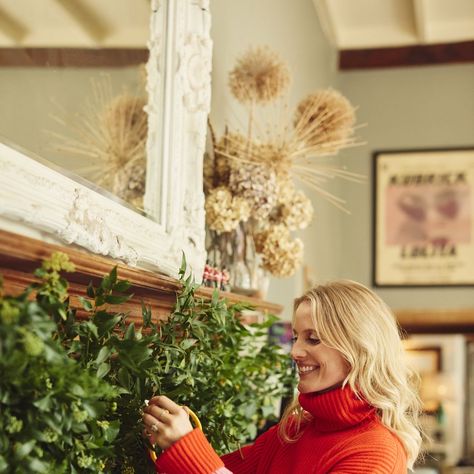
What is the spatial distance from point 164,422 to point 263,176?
1.07 metres

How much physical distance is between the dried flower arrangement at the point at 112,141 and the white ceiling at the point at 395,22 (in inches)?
150

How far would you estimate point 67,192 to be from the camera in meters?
1.62

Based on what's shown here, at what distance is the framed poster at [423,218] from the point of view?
6.25m

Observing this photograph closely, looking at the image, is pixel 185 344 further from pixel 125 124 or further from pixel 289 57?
pixel 289 57

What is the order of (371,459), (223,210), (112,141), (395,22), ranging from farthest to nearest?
(395,22) → (223,210) → (112,141) → (371,459)

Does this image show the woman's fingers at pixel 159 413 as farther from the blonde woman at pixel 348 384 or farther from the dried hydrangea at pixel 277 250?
the dried hydrangea at pixel 277 250

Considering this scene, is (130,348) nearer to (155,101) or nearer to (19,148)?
(19,148)

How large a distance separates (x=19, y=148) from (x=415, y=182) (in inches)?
202

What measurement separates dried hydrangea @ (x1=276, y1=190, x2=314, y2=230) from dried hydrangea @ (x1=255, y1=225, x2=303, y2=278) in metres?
0.04

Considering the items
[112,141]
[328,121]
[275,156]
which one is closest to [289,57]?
[328,121]

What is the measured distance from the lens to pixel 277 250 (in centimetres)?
262


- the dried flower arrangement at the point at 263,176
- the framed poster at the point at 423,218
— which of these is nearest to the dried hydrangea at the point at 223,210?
the dried flower arrangement at the point at 263,176

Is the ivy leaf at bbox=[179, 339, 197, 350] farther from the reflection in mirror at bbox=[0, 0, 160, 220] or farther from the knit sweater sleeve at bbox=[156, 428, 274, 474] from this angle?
the reflection in mirror at bbox=[0, 0, 160, 220]

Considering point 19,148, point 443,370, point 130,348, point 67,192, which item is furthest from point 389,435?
point 443,370
